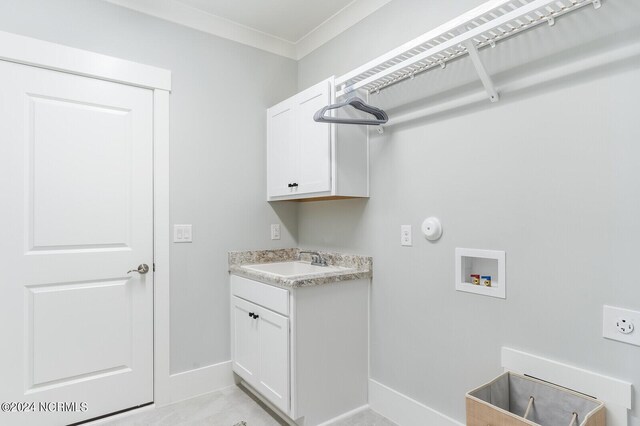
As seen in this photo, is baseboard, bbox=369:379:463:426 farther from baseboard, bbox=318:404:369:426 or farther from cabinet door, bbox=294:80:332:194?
cabinet door, bbox=294:80:332:194

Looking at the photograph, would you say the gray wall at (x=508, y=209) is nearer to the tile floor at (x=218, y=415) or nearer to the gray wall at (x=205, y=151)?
the tile floor at (x=218, y=415)

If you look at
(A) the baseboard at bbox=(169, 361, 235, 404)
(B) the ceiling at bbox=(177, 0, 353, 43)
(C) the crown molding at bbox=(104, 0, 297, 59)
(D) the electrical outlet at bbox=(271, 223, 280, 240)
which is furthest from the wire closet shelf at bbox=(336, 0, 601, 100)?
(A) the baseboard at bbox=(169, 361, 235, 404)

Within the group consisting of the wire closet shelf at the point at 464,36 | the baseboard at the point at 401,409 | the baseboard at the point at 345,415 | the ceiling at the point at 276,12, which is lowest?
the baseboard at the point at 345,415

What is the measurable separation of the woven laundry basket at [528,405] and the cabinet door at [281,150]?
1585mm

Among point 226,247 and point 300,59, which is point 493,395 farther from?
point 300,59

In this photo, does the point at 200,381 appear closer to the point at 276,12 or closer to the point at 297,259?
the point at 297,259

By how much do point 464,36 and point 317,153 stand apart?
1025mm

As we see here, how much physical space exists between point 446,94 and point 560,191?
71 centimetres

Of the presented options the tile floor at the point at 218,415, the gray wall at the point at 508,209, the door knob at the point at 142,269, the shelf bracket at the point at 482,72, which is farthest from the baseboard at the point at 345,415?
the shelf bracket at the point at 482,72

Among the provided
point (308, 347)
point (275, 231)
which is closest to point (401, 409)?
point (308, 347)

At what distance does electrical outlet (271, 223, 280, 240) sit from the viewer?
9.14ft

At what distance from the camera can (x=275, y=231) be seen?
280 cm

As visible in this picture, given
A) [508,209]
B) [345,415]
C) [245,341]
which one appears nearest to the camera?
[508,209]

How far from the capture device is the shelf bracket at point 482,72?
4.78 feet
